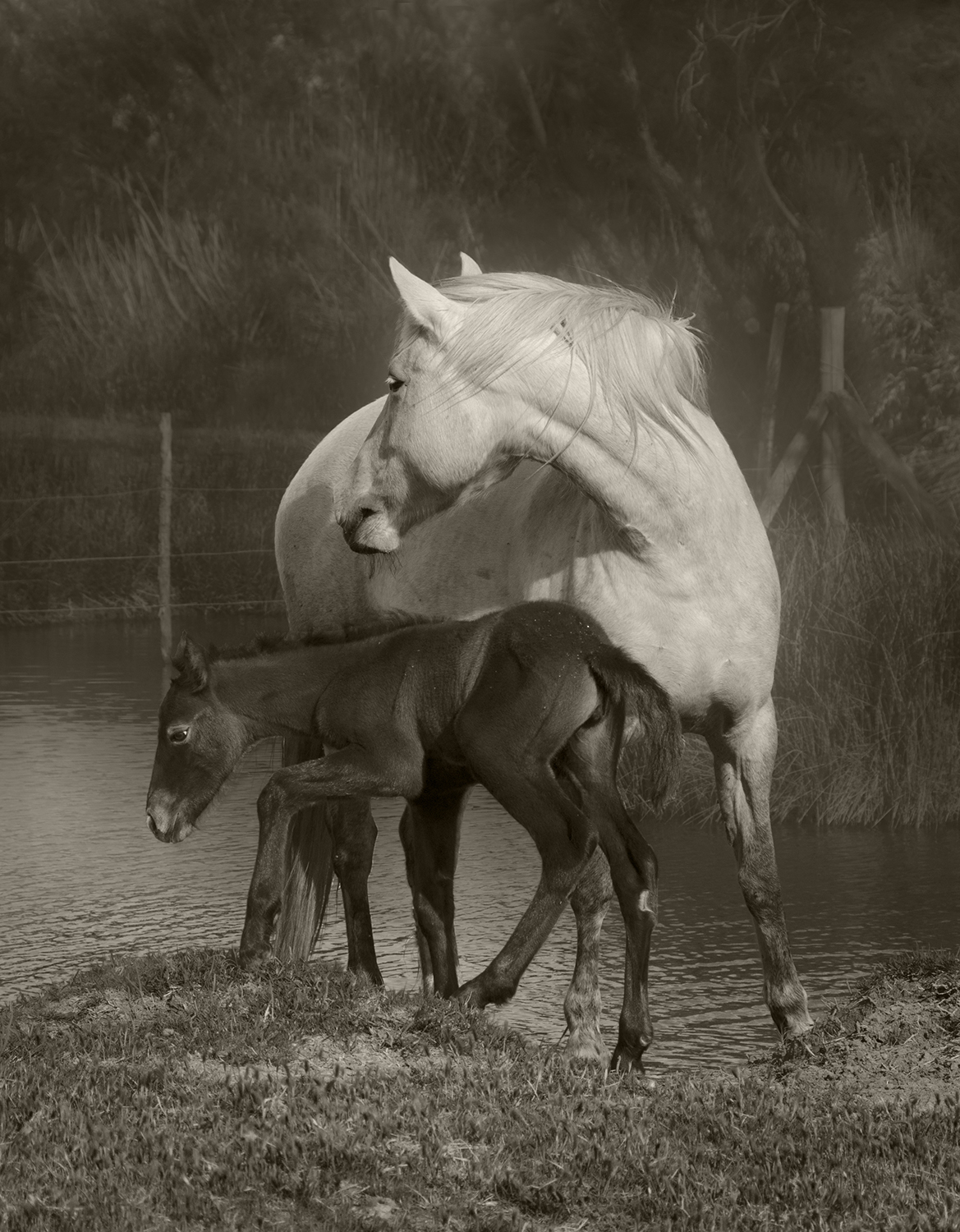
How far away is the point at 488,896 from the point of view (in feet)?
26.8

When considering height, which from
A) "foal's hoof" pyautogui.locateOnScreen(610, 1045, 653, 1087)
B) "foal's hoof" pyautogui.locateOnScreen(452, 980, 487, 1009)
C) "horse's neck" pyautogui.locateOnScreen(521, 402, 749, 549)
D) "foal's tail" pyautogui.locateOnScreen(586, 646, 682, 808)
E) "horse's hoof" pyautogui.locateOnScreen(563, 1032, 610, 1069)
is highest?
"horse's neck" pyautogui.locateOnScreen(521, 402, 749, 549)

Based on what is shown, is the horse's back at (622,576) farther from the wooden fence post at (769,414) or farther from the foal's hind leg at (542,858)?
the wooden fence post at (769,414)

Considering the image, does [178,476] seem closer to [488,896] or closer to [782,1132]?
[488,896]

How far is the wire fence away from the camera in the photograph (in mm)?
18234

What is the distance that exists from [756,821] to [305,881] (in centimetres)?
173

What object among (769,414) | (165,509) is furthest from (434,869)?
(165,509)

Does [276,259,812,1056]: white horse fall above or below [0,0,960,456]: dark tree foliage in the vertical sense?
below

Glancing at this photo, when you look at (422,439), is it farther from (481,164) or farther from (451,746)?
(481,164)

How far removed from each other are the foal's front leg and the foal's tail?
0.66m

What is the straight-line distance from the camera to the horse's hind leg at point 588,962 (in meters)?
5.83

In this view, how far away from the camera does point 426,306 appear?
5.71 metres

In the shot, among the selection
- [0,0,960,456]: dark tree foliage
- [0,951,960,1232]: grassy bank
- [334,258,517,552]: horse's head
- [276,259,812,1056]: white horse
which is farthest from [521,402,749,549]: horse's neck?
[0,0,960,456]: dark tree foliage

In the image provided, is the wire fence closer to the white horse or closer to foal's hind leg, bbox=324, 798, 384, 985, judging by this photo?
foal's hind leg, bbox=324, 798, 384, 985

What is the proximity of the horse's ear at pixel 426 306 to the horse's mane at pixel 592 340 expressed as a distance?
5 centimetres
